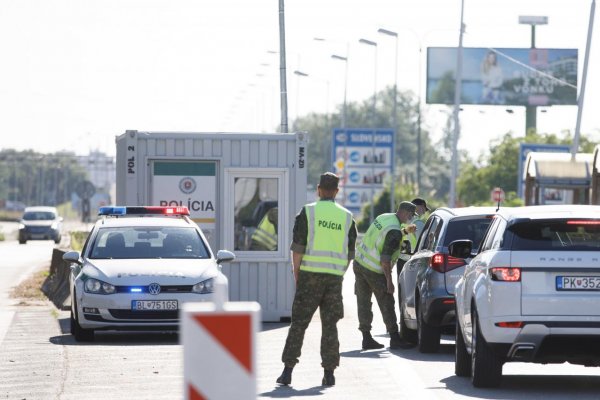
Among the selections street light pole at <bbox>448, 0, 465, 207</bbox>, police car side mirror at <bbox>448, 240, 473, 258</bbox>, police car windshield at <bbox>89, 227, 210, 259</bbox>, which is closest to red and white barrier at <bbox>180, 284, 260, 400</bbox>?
police car side mirror at <bbox>448, 240, 473, 258</bbox>

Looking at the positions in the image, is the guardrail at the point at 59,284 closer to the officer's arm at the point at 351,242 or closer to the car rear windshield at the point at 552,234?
the officer's arm at the point at 351,242

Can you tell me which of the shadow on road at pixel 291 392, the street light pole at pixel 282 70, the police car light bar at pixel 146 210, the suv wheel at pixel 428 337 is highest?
the street light pole at pixel 282 70

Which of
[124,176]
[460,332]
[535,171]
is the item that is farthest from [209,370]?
[535,171]

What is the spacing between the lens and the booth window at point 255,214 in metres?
22.4

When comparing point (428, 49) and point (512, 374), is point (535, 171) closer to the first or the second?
point (512, 374)

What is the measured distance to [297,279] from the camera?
1368cm

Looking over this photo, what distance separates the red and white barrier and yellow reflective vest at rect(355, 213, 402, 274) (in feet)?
39.0

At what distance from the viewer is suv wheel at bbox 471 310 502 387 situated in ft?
43.5

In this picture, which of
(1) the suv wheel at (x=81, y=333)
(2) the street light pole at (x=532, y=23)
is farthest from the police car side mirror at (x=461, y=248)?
(2) the street light pole at (x=532, y=23)

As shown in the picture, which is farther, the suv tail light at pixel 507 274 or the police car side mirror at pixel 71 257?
the police car side mirror at pixel 71 257

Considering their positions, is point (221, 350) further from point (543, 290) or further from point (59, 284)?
point (59, 284)

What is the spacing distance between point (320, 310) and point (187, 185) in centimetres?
923

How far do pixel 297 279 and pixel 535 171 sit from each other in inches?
1369

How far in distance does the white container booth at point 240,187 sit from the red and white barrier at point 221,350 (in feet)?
52.9
